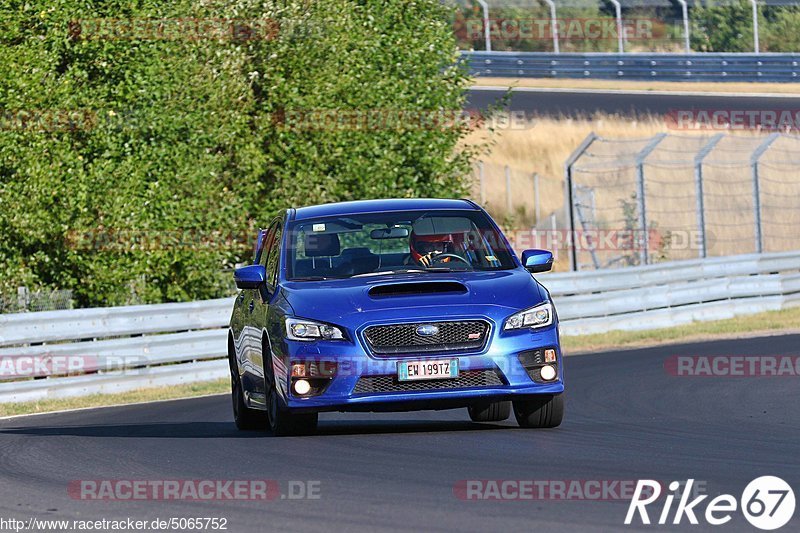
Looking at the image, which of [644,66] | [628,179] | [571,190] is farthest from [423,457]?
[644,66]

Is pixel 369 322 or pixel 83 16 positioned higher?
pixel 83 16

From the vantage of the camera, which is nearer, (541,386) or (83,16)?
(541,386)

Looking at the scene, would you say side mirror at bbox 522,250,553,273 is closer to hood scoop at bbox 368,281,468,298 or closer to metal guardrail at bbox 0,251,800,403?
hood scoop at bbox 368,281,468,298

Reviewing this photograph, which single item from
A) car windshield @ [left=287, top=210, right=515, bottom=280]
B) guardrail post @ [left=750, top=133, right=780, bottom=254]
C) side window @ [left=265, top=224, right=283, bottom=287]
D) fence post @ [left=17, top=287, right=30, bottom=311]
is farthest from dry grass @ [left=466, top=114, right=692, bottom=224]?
car windshield @ [left=287, top=210, right=515, bottom=280]

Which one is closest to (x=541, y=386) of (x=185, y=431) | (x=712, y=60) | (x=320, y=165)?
(x=185, y=431)

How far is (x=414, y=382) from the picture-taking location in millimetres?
10602

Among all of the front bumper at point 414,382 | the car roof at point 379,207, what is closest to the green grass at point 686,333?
the car roof at point 379,207

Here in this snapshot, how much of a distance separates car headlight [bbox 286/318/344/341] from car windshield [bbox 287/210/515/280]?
0.79 m

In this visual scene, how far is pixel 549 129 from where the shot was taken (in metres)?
46.6

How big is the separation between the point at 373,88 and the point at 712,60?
2441 centimetres

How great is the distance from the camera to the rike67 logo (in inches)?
277

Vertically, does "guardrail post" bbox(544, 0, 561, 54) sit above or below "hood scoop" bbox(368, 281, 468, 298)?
above

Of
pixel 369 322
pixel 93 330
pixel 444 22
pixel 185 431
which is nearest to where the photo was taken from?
pixel 369 322

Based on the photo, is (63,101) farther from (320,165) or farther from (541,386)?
(541,386)
